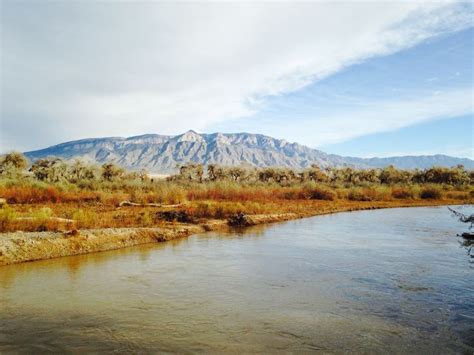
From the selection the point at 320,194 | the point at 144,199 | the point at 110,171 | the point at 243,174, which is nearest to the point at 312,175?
the point at 243,174

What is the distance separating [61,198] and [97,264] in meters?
15.0

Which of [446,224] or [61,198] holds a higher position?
[61,198]

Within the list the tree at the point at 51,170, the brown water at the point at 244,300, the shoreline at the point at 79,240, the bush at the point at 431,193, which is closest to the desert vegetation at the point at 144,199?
the bush at the point at 431,193

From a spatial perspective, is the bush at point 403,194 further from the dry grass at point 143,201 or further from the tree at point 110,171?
the tree at point 110,171

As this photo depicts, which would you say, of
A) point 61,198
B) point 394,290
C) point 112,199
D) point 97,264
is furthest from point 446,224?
point 61,198

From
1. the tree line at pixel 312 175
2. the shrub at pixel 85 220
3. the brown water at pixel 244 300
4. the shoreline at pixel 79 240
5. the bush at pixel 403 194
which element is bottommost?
the brown water at pixel 244 300

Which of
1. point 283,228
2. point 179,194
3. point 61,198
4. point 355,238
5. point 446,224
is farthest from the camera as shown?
point 179,194

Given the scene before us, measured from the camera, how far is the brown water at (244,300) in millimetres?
6266

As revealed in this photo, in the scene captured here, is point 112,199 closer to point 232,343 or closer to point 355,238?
point 355,238

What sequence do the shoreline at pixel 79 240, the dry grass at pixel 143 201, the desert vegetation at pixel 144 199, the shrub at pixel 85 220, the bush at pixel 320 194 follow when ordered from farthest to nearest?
1. the bush at pixel 320 194
2. the desert vegetation at pixel 144 199
3. the dry grass at pixel 143 201
4. the shrub at pixel 85 220
5. the shoreline at pixel 79 240

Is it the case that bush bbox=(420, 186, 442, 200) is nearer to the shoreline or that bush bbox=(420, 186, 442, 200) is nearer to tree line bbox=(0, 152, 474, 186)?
tree line bbox=(0, 152, 474, 186)

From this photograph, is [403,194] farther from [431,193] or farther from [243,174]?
[243,174]

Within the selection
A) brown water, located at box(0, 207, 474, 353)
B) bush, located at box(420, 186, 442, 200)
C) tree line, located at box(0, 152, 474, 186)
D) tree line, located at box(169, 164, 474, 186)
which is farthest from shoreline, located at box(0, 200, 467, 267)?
tree line, located at box(169, 164, 474, 186)

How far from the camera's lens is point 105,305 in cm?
788
